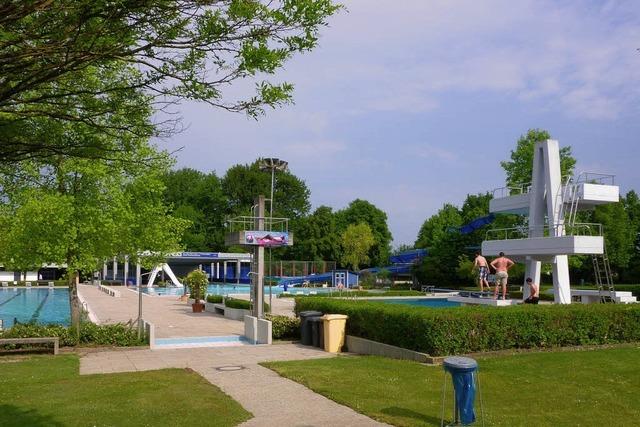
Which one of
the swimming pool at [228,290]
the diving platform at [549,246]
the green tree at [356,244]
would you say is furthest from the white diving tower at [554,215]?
the green tree at [356,244]

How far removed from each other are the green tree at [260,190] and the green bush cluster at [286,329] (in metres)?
61.3

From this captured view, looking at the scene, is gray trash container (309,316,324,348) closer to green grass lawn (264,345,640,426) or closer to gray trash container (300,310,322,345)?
gray trash container (300,310,322,345)

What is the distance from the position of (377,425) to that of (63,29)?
20.4ft

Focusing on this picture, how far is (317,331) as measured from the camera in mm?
17266

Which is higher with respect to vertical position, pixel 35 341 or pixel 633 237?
pixel 633 237

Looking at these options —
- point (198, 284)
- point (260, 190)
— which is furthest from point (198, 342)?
point (260, 190)

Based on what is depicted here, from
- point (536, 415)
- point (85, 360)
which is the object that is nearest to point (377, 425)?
point (536, 415)

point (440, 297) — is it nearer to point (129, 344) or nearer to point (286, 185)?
point (129, 344)

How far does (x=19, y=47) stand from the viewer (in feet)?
15.9

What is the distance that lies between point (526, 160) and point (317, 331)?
100 feet

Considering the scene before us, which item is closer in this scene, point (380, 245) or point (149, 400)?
point (149, 400)

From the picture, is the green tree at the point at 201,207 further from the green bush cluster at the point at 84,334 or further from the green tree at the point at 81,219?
the green bush cluster at the point at 84,334

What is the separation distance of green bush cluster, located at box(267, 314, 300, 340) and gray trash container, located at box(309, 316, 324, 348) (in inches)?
69.4

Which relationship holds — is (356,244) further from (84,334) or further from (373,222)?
(84,334)
